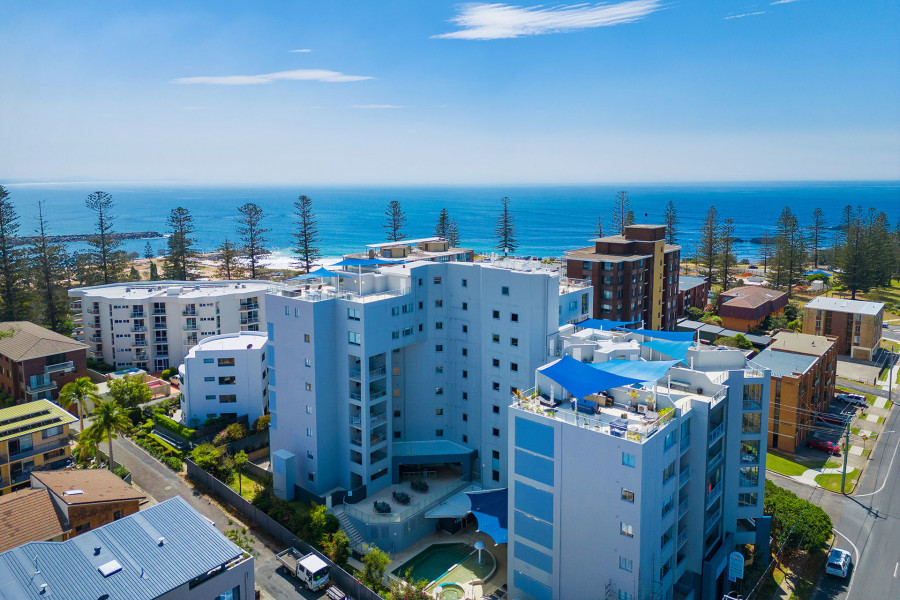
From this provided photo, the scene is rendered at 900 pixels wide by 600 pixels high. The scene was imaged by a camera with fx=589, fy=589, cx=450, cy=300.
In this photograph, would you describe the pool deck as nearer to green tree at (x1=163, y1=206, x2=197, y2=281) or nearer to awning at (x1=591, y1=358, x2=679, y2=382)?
awning at (x1=591, y1=358, x2=679, y2=382)

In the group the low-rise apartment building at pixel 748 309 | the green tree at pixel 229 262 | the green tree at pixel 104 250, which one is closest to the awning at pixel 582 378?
the low-rise apartment building at pixel 748 309

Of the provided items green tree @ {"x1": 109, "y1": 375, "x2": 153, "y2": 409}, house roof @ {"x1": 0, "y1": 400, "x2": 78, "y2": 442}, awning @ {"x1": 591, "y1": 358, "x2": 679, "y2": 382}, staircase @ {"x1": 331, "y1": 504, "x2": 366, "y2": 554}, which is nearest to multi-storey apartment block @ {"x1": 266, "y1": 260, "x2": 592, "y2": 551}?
staircase @ {"x1": 331, "y1": 504, "x2": 366, "y2": 554}

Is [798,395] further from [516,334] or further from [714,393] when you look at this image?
[516,334]

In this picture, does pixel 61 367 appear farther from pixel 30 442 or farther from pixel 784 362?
pixel 784 362

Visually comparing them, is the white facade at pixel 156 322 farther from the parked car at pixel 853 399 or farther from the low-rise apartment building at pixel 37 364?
the parked car at pixel 853 399

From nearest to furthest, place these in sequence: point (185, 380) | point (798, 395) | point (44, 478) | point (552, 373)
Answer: point (552, 373) < point (44, 478) < point (798, 395) < point (185, 380)

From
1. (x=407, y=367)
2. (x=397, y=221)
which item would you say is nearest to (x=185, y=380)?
(x=407, y=367)
